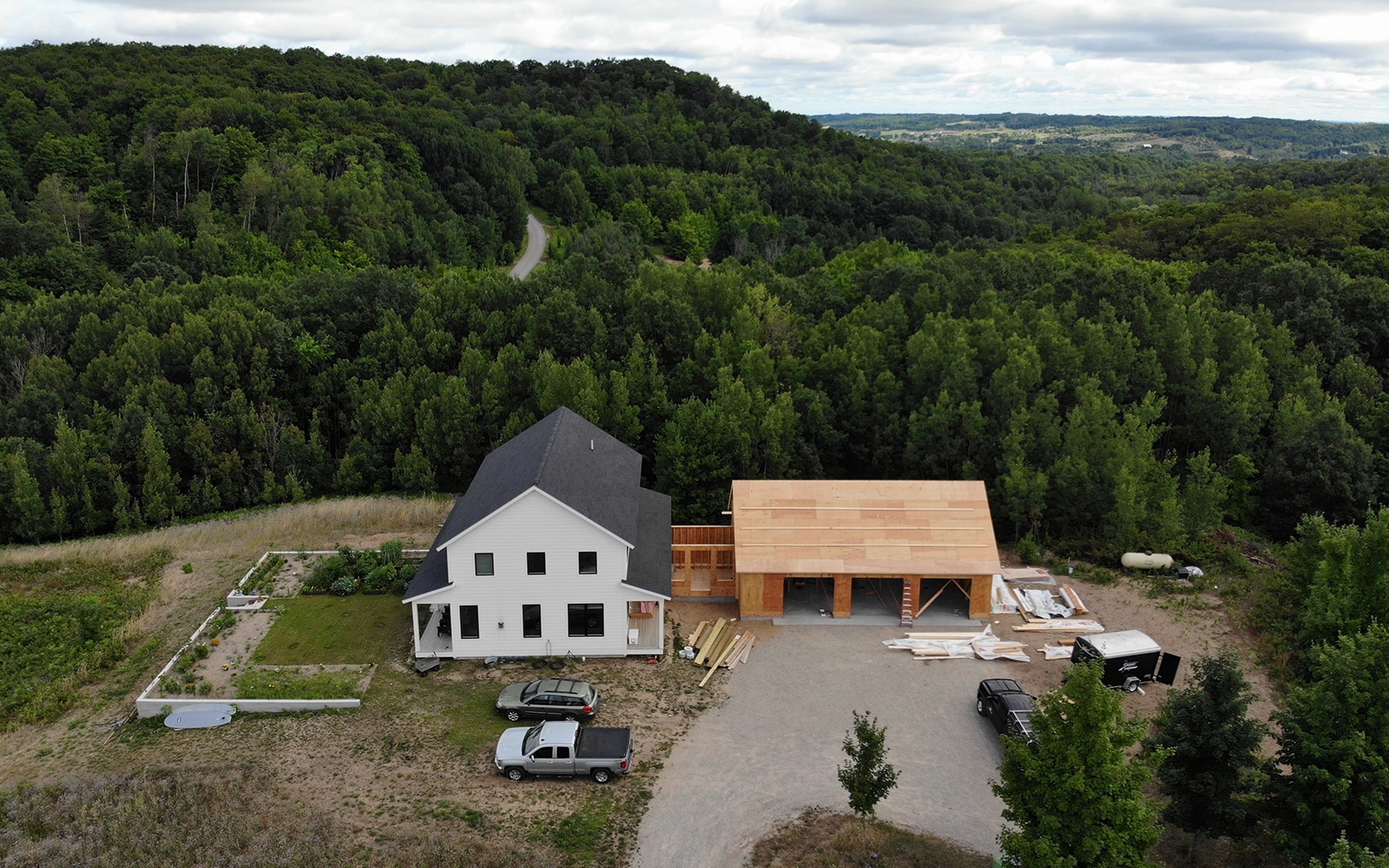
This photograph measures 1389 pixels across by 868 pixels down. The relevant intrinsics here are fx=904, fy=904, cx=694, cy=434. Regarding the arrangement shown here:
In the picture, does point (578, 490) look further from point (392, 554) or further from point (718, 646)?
point (392, 554)

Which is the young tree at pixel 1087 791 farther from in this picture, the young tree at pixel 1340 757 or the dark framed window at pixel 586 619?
the dark framed window at pixel 586 619

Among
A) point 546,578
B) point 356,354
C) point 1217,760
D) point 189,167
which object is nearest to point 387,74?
point 189,167

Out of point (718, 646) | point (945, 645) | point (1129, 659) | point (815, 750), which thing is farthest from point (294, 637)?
point (1129, 659)

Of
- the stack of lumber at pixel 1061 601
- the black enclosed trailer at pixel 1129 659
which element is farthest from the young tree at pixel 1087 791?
the stack of lumber at pixel 1061 601

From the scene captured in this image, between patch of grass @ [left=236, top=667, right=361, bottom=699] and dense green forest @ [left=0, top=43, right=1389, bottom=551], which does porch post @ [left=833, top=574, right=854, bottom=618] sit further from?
patch of grass @ [left=236, top=667, right=361, bottom=699]

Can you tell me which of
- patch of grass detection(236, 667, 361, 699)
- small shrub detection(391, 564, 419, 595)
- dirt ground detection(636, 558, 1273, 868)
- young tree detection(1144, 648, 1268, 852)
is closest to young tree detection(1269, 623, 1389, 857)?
young tree detection(1144, 648, 1268, 852)

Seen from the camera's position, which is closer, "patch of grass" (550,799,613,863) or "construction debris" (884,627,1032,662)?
"patch of grass" (550,799,613,863)
